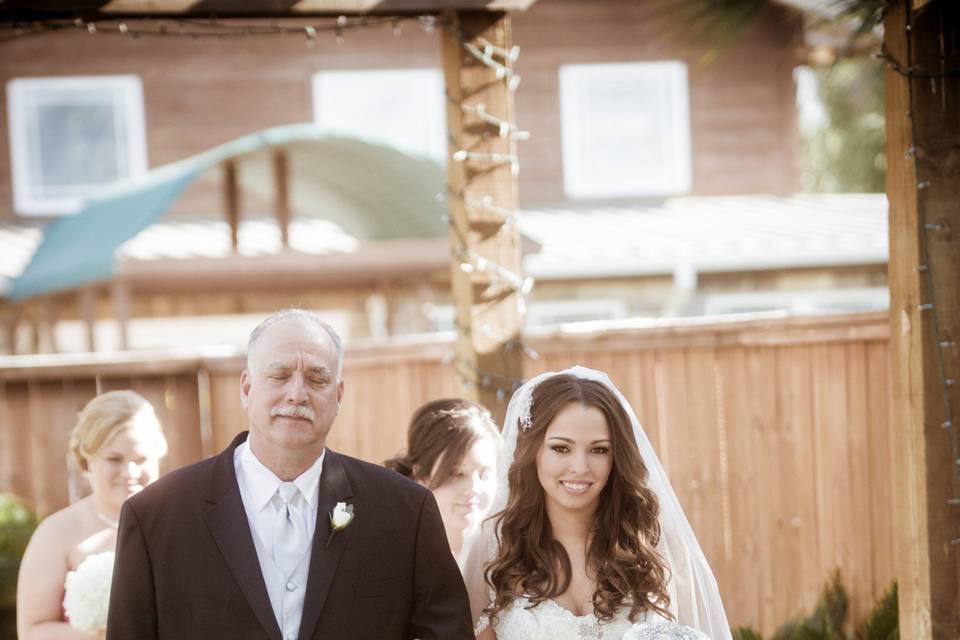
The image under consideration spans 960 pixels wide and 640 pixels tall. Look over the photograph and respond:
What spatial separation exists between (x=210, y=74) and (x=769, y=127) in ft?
22.2

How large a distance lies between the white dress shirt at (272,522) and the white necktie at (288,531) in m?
0.01

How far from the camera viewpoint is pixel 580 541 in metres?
3.66

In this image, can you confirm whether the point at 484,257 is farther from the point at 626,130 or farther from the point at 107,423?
the point at 626,130

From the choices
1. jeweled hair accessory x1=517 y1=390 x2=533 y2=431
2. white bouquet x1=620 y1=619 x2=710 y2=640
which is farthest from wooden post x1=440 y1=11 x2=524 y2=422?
white bouquet x1=620 y1=619 x2=710 y2=640

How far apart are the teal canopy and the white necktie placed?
612 centimetres

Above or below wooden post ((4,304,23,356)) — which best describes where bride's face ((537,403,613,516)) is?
below

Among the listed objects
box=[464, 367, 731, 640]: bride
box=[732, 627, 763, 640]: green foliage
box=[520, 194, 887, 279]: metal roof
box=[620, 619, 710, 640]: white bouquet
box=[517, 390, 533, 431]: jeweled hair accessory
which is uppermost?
box=[520, 194, 887, 279]: metal roof

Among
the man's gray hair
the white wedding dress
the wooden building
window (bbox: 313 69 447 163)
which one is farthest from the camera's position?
window (bbox: 313 69 447 163)

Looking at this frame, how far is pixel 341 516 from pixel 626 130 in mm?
11815

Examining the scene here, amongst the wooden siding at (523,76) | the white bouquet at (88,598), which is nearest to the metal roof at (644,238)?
the wooden siding at (523,76)

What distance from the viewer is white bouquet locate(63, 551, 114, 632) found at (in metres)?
3.89

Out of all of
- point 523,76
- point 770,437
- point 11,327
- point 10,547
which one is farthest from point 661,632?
point 523,76

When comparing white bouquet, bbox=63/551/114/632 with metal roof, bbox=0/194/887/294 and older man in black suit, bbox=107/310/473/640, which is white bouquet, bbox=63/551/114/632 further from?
metal roof, bbox=0/194/887/294

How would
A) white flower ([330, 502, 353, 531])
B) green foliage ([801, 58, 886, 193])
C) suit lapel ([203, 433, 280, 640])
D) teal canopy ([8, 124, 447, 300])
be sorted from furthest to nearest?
green foliage ([801, 58, 886, 193]) < teal canopy ([8, 124, 447, 300]) < white flower ([330, 502, 353, 531]) < suit lapel ([203, 433, 280, 640])
